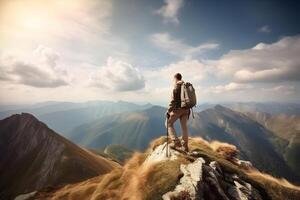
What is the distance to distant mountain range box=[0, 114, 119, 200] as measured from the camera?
4272 inches

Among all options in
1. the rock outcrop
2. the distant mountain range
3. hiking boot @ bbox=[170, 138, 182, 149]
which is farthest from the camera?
the distant mountain range

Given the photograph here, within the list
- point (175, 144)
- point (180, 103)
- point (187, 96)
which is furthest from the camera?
point (175, 144)

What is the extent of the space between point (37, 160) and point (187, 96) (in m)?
145

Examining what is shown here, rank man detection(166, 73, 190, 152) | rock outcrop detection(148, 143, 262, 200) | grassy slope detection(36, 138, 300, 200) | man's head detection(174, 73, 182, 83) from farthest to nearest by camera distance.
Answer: man's head detection(174, 73, 182, 83)
man detection(166, 73, 190, 152)
grassy slope detection(36, 138, 300, 200)
rock outcrop detection(148, 143, 262, 200)

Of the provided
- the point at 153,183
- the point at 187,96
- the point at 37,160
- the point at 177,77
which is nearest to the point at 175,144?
the point at 187,96

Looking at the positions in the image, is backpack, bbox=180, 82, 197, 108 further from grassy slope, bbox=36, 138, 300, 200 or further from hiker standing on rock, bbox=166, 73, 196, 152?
grassy slope, bbox=36, 138, 300, 200

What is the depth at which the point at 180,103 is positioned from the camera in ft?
53.7

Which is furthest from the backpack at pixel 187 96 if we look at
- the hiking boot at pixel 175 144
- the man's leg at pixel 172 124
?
the hiking boot at pixel 175 144

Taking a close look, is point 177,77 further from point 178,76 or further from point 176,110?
point 176,110

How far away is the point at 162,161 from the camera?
16.1 metres

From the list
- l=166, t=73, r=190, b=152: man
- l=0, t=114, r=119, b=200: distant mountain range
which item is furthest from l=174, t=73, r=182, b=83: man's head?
l=0, t=114, r=119, b=200: distant mountain range

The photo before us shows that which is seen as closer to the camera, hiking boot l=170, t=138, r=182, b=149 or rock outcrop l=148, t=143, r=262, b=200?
rock outcrop l=148, t=143, r=262, b=200

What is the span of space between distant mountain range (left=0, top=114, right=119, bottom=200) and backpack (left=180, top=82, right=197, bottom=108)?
77869mm

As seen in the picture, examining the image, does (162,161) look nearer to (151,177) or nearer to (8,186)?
(151,177)
